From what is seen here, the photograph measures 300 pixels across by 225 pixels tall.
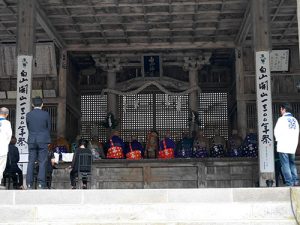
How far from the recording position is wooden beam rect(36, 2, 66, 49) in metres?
12.5

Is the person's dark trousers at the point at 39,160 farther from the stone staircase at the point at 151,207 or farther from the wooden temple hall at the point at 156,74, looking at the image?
the wooden temple hall at the point at 156,74

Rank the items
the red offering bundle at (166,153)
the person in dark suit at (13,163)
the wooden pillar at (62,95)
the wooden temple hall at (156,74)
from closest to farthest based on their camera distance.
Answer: the person in dark suit at (13,163), the wooden temple hall at (156,74), the red offering bundle at (166,153), the wooden pillar at (62,95)

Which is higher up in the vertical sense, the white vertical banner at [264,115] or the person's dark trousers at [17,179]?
the white vertical banner at [264,115]

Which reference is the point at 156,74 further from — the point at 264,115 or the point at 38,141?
the point at 38,141

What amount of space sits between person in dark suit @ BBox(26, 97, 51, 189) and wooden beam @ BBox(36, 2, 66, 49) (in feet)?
18.7

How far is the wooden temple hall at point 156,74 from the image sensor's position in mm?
11398

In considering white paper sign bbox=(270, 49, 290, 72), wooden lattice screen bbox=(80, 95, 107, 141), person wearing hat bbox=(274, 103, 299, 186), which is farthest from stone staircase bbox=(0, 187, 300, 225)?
wooden lattice screen bbox=(80, 95, 107, 141)

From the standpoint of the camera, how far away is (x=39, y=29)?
14172 millimetres

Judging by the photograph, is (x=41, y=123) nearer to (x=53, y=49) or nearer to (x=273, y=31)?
(x=53, y=49)

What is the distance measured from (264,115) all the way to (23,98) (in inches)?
213

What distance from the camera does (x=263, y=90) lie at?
11008 millimetres

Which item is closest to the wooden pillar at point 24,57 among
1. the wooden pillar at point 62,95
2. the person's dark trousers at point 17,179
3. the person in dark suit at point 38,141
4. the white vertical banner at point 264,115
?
the person's dark trousers at point 17,179

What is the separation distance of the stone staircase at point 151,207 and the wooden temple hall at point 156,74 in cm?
517

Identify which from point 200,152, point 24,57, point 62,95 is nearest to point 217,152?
point 200,152
